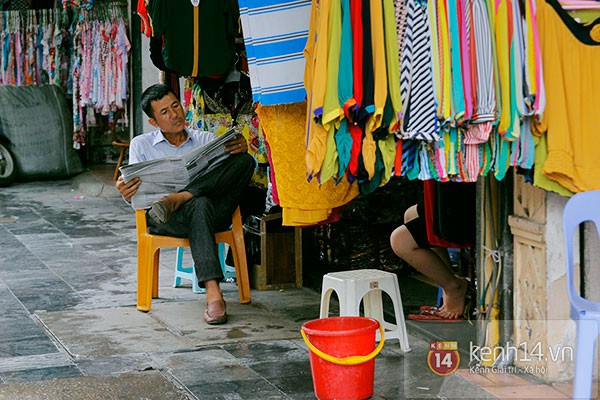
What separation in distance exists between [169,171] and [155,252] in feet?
1.62

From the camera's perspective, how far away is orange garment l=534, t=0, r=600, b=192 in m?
4.21

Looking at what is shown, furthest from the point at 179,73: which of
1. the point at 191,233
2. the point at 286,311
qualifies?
the point at 286,311

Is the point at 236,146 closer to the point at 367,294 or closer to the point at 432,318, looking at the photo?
the point at 367,294

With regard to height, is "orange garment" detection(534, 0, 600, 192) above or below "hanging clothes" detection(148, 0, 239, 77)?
below

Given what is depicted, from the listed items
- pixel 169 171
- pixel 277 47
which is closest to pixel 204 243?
pixel 169 171

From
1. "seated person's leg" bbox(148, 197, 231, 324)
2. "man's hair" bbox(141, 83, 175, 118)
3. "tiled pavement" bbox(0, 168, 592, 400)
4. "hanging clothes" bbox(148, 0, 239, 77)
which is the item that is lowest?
"tiled pavement" bbox(0, 168, 592, 400)

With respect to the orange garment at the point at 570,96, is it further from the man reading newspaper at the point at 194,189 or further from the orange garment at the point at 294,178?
the man reading newspaper at the point at 194,189

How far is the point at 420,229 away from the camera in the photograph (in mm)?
5520

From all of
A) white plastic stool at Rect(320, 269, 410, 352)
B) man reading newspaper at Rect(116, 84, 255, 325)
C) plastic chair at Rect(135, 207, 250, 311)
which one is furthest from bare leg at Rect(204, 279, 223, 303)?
white plastic stool at Rect(320, 269, 410, 352)

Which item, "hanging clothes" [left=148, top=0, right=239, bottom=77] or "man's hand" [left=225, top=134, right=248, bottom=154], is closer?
"man's hand" [left=225, top=134, right=248, bottom=154]

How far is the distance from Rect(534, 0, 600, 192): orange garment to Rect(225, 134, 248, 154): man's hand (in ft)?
7.99

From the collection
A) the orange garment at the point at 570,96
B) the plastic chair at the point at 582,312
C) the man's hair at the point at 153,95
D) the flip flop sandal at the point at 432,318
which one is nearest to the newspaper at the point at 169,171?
the man's hair at the point at 153,95

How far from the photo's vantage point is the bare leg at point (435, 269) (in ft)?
18.2

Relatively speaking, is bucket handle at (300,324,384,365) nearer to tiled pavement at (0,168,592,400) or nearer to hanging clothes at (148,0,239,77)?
tiled pavement at (0,168,592,400)
